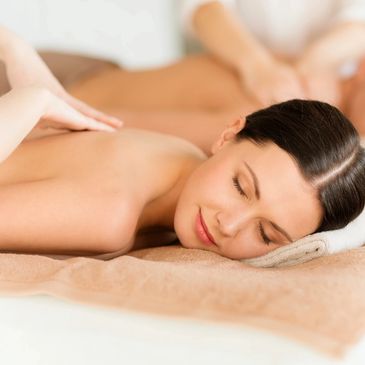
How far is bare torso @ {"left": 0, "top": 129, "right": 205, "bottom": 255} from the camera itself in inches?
42.3

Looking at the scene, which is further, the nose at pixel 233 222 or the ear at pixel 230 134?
the ear at pixel 230 134

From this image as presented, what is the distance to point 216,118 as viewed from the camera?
5.65 feet

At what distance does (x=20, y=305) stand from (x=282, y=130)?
2.01 feet

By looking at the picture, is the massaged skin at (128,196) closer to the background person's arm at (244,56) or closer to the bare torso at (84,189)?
the bare torso at (84,189)

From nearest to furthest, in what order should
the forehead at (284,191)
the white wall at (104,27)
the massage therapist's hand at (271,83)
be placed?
the forehead at (284,191) < the massage therapist's hand at (271,83) < the white wall at (104,27)

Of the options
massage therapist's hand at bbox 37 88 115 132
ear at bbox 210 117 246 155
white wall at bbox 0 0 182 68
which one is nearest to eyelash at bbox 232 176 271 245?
ear at bbox 210 117 246 155

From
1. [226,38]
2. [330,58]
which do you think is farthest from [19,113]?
[330,58]

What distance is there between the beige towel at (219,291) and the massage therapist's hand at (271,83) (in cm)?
88

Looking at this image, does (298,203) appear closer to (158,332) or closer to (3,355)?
(158,332)

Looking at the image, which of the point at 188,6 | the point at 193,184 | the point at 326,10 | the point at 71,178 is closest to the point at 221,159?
the point at 193,184

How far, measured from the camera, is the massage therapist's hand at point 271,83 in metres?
Result: 1.81

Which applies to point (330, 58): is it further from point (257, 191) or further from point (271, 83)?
point (257, 191)

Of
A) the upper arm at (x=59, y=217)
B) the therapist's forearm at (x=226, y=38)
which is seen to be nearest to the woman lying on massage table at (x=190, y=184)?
the upper arm at (x=59, y=217)

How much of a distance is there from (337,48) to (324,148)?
870 millimetres
